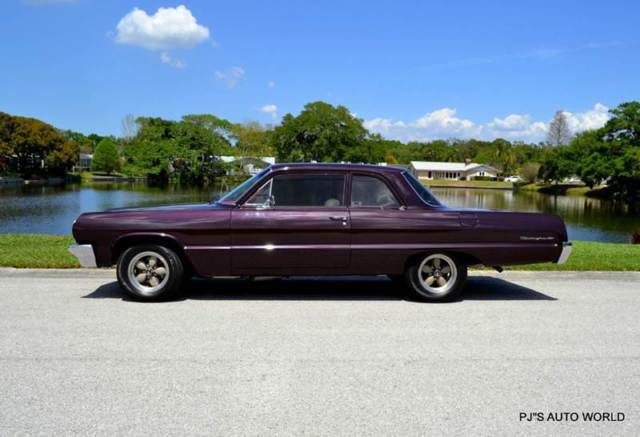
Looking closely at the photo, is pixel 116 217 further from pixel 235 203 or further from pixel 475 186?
pixel 475 186

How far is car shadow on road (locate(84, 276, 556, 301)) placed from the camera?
7242mm

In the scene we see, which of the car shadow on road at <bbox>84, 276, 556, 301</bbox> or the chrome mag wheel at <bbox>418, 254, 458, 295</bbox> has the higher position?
the chrome mag wheel at <bbox>418, 254, 458, 295</bbox>

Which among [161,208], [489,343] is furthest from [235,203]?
[489,343]

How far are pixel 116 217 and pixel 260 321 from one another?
2.37 m

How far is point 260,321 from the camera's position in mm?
5922

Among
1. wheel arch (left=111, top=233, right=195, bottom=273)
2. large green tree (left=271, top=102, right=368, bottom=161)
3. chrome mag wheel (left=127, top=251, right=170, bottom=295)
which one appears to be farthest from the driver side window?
large green tree (left=271, top=102, right=368, bottom=161)

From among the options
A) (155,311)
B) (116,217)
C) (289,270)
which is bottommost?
(155,311)

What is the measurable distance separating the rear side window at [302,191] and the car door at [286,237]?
18 millimetres

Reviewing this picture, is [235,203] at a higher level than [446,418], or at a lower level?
higher

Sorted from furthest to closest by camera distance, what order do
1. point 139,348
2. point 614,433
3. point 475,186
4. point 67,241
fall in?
point 475,186 → point 67,241 → point 139,348 → point 614,433

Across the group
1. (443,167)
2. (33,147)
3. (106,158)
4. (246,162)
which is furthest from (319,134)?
(106,158)

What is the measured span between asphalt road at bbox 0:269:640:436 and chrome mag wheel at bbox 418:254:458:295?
281 mm

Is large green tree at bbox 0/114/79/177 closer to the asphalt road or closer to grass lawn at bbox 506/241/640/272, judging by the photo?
the asphalt road

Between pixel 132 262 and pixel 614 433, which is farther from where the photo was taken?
pixel 132 262
